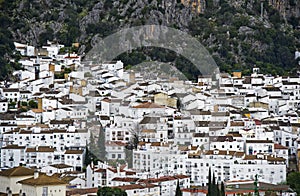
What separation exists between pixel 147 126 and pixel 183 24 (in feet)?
107

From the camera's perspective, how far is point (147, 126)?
59.3m

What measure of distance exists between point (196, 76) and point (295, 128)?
22920mm

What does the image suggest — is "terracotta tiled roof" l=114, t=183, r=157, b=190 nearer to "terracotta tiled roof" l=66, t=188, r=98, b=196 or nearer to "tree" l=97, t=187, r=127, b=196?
"tree" l=97, t=187, r=127, b=196

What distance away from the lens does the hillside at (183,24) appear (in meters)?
86.0

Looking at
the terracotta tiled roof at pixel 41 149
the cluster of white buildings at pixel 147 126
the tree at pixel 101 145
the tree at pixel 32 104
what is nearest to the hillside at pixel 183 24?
the cluster of white buildings at pixel 147 126

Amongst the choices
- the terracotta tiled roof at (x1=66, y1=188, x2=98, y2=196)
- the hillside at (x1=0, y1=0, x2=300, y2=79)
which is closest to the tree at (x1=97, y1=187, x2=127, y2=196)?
the terracotta tiled roof at (x1=66, y1=188, x2=98, y2=196)

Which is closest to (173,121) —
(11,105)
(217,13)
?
(11,105)

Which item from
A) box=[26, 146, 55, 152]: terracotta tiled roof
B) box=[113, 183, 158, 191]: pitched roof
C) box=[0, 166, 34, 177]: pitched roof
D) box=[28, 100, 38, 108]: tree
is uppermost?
box=[28, 100, 38, 108]: tree

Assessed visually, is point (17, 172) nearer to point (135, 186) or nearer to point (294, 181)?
point (135, 186)

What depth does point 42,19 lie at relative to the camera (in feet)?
307

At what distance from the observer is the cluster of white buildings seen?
50500 millimetres

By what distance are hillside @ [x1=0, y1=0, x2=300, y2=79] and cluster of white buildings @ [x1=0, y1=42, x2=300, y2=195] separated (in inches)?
312

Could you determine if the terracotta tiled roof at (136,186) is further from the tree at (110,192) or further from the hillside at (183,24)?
the hillside at (183,24)

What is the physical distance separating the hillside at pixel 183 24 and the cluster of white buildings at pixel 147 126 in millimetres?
7921
